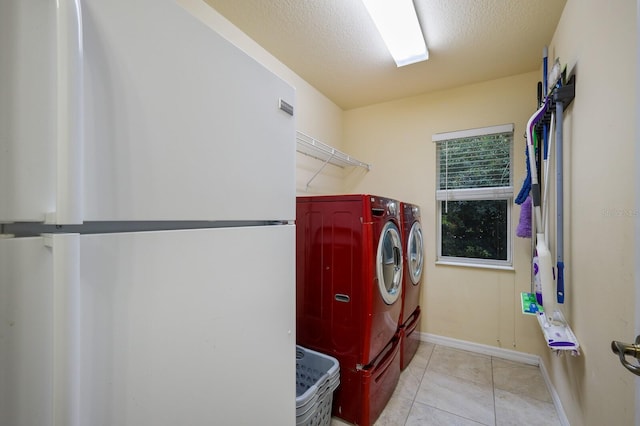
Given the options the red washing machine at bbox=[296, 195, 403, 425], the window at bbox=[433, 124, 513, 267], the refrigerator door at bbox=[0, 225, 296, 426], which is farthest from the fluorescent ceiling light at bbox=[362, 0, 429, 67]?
the refrigerator door at bbox=[0, 225, 296, 426]

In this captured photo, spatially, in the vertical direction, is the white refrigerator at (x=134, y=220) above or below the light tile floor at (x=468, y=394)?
above

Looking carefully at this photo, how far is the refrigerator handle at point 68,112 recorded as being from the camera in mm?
395

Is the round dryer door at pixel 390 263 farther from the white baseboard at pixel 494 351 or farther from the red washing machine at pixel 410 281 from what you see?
the white baseboard at pixel 494 351

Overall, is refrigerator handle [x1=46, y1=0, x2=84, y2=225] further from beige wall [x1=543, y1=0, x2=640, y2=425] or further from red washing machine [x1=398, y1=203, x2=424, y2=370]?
red washing machine [x1=398, y1=203, x2=424, y2=370]

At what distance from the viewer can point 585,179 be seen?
1316 mm

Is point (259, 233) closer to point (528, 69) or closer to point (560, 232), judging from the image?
point (560, 232)

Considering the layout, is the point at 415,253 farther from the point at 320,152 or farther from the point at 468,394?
the point at 320,152

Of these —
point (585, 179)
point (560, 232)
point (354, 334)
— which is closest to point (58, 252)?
point (354, 334)

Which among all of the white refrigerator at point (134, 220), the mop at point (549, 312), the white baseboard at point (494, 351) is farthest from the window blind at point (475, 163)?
the white refrigerator at point (134, 220)

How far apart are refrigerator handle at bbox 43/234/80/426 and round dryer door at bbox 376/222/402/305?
4.83 feet

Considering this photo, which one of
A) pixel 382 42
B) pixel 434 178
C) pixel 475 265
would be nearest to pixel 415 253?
pixel 475 265

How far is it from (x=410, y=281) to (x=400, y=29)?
1.93 metres

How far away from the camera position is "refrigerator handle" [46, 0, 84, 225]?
0.39 m

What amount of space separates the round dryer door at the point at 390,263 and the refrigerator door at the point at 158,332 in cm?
100
